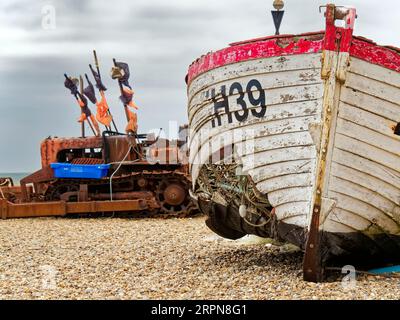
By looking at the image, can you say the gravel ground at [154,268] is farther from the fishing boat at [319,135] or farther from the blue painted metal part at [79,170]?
the blue painted metal part at [79,170]

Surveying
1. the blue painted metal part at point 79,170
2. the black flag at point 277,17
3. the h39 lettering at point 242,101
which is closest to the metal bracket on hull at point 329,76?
the h39 lettering at point 242,101

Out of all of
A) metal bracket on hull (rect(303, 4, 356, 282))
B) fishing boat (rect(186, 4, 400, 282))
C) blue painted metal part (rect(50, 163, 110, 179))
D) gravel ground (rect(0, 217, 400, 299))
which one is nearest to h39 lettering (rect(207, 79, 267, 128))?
fishing boat (rect(186, 4, 400, 282))

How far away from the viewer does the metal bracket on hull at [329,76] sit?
6054 millimetres

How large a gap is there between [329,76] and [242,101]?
101cm

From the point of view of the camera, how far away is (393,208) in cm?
655

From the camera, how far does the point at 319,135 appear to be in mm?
6207

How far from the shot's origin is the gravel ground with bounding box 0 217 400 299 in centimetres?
628

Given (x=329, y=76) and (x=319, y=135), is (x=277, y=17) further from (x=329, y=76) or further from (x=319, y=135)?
(x=319, y=135)

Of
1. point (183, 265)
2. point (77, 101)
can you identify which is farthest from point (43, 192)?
point (183, 265)

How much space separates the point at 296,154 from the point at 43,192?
9495mm

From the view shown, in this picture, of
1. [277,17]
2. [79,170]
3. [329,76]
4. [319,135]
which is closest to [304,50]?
[329,76]

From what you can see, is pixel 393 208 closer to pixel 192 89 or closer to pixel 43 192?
pixel 192 89

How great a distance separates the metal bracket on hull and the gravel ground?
698 mm

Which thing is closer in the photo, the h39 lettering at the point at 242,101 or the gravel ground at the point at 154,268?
the gravel ground at the point at 154,268
